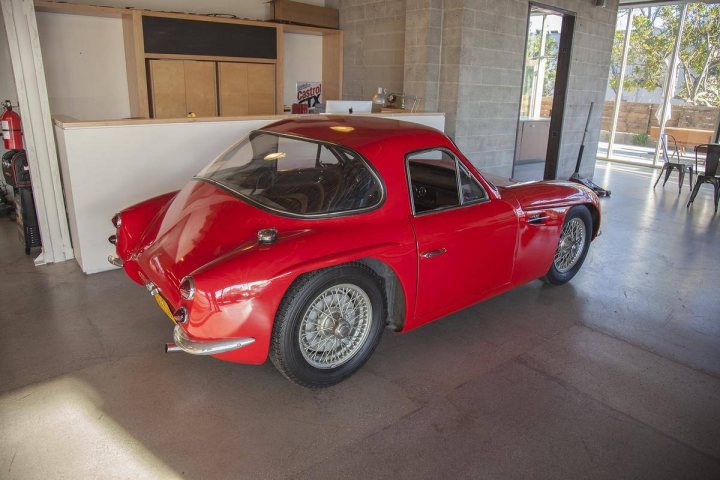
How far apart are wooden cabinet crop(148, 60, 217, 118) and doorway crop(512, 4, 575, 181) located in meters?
4.41

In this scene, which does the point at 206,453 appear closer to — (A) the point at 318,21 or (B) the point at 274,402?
(B) the point at 274,402

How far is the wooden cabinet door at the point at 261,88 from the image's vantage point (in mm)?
7242

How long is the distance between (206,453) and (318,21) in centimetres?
691

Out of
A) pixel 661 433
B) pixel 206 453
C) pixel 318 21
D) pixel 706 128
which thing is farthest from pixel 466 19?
pixel 706 128

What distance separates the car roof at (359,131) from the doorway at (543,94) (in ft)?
16.4

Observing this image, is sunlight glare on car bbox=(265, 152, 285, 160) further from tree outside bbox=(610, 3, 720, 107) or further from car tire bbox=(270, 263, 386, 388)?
tree outside bbox=(610, 3, 720, 107)

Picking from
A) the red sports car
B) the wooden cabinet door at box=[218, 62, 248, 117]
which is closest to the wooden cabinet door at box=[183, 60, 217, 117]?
the wooden cabinet door at box=[218, 62, 248, 117]

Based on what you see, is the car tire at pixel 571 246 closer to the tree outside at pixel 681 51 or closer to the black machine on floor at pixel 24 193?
the black machine on floor at pixel 24 193

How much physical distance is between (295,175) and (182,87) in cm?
438

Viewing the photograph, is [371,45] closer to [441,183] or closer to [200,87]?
[200,87]

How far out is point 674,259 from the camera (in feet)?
16.1

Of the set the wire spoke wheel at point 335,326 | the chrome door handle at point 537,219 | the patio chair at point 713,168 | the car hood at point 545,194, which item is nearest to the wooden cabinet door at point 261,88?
the car hood at point 545,194

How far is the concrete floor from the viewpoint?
2.22 m

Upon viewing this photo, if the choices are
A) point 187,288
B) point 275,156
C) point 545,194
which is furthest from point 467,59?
point 187,288
